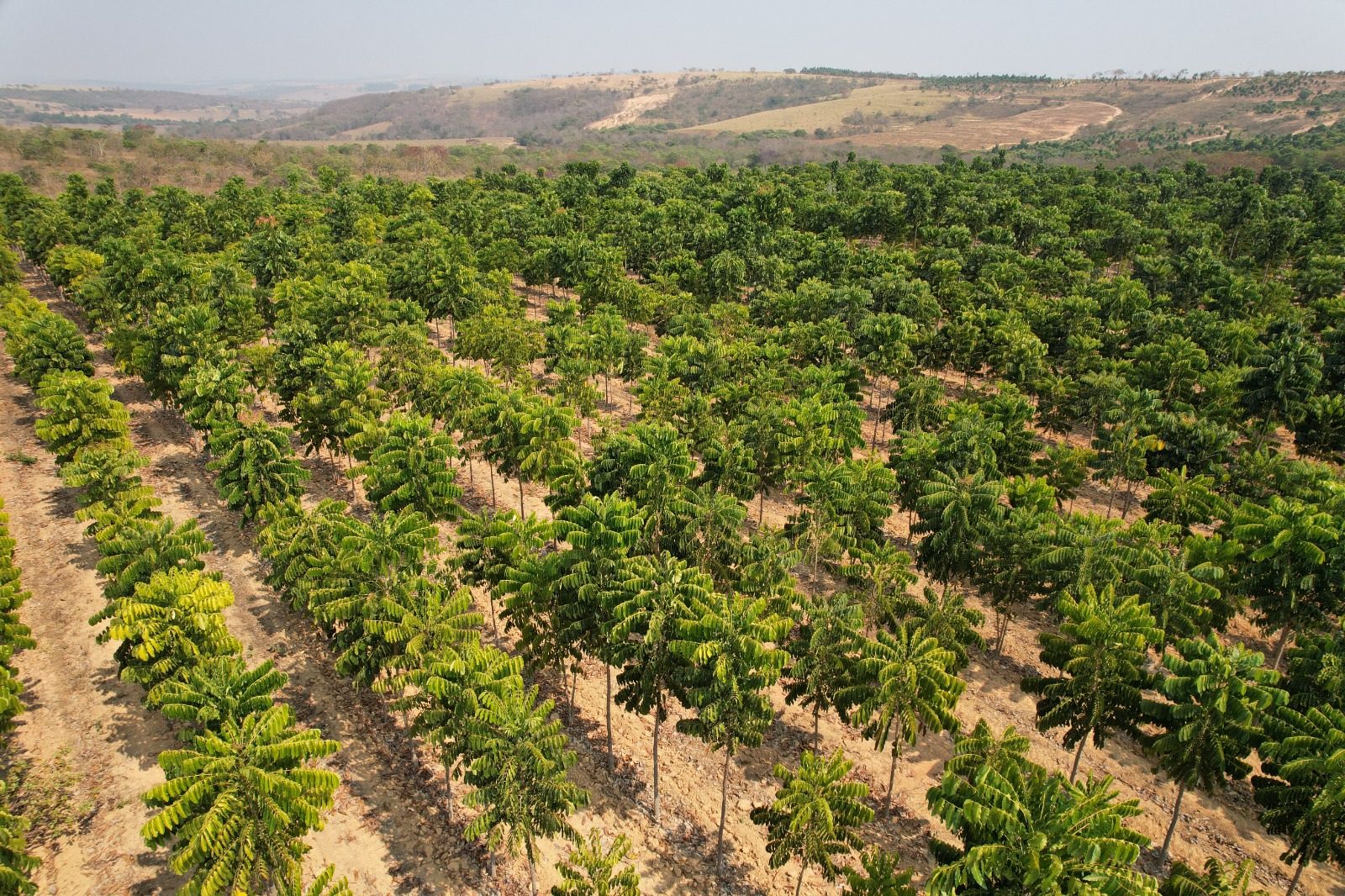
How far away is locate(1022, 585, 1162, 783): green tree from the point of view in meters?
26.3

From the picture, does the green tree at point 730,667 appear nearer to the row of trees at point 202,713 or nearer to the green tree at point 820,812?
the green tree at point 820,812

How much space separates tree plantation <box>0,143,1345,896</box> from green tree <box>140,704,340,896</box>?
112 mm

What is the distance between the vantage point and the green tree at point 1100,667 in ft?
86.4

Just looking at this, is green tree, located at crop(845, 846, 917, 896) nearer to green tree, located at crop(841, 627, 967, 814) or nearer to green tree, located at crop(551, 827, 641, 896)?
green tree, located at crop(841, 627, 967, 814)

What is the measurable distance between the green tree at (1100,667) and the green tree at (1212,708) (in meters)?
1.03

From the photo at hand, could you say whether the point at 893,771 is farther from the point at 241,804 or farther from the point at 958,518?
the point at 241,804

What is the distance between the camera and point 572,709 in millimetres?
34750

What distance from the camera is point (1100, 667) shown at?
26.5 meters

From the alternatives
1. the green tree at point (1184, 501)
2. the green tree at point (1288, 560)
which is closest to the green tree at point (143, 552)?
the green tree at point (1288, 560)

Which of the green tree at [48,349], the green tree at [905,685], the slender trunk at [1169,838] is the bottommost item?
the slender trunk at [1169,838]

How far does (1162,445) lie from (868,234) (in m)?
78.6

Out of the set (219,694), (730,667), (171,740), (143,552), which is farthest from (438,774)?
(143,552)

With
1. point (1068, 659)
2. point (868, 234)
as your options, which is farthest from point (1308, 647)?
point (868, 234)

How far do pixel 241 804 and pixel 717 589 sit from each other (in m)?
22.5
